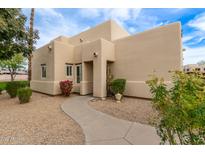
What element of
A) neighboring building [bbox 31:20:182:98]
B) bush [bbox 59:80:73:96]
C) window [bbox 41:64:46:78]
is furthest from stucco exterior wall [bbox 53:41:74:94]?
window [bbox 41:64:46:78]

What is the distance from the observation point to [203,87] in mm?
2207

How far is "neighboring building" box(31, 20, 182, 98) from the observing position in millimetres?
8977

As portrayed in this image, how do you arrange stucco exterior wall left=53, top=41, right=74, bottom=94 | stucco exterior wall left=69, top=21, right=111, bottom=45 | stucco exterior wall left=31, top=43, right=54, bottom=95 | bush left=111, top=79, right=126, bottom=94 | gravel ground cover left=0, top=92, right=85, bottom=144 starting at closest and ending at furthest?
gravel ground cover left=0, top=92, right=85, bottom=144
bush left=111, top=79, right=126, bottom=94
stucco exterior wall left=53, top=41, right=74, bottom=94
stucco exterior wall left=31, top=43, right=54, bottom=95
stucco exterior wall left=69, top=21, right=111, bottom=45

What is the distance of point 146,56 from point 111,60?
10.0ft

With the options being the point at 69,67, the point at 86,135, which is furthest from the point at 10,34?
the point at 86,135

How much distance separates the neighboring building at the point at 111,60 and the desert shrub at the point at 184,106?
7.09 m

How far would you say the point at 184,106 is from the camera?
6.84 feet

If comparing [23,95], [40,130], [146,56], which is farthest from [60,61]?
Result: [40,130]

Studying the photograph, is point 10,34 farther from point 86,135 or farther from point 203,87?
point 203,87

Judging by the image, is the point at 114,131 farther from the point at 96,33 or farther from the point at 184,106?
the point at 96,33

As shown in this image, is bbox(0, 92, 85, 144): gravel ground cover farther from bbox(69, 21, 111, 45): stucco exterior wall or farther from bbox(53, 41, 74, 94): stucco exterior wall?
bbox(69, 21, 111, 45): stucco exterior wall

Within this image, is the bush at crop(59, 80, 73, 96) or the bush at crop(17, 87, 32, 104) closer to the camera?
the bush at crop(17, 87, 32, 104)

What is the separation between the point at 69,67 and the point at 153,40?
8365 millimetres

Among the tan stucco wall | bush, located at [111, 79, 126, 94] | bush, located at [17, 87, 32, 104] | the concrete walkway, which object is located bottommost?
the concrete walkway
